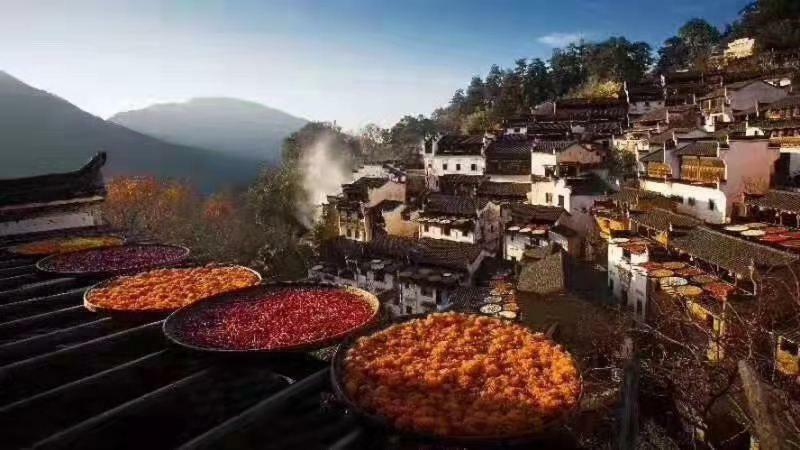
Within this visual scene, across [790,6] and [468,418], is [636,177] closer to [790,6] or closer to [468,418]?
[468,418]

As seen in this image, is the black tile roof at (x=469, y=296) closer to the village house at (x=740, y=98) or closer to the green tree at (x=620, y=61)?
the village house at (x=740, y=98)

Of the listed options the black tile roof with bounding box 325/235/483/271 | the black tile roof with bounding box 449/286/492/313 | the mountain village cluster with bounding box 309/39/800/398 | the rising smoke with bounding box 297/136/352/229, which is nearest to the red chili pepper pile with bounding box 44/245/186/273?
the mountain village cluster with bounding box 309/39/800/398

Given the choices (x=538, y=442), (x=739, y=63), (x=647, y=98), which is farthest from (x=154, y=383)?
(x=739, y=63)

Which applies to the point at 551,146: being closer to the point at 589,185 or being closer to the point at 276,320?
the point at 589,185

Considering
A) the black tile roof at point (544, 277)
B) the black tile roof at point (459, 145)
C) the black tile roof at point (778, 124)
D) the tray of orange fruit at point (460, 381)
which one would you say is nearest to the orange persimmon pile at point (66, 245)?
the tray of orange fruit at point (460, 381)

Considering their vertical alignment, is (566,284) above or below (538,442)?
below

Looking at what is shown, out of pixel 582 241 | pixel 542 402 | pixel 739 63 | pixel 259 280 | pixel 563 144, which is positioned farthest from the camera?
pixel 739 63
